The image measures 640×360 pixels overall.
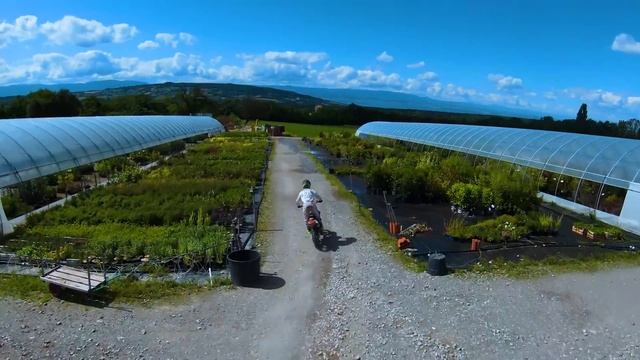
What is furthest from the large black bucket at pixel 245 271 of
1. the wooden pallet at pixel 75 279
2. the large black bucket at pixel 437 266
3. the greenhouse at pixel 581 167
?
the greenhouse at pixel 581 167

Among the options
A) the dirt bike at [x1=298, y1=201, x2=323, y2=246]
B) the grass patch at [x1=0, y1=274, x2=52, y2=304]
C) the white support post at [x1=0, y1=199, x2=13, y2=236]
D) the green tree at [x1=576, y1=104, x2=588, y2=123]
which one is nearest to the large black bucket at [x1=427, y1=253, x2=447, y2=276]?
the dirt bike at [x1=298, y1=201, x2=323, y2=246]

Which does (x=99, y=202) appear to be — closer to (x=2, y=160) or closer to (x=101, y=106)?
(x=2, y=160)

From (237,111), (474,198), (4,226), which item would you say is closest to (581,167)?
(474,198)

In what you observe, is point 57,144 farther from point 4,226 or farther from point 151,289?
point 151,289

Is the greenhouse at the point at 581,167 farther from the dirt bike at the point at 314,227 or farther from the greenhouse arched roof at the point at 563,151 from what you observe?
the dirt bike at the point at 314,227

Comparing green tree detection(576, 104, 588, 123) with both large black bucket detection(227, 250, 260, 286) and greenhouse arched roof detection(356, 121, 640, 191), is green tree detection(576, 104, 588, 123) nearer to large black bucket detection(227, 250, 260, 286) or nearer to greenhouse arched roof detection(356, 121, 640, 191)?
greenhouse arched roof detection(356, 121, 640, 191)

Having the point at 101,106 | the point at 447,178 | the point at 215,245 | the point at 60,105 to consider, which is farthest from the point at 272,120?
the point at 215,245
